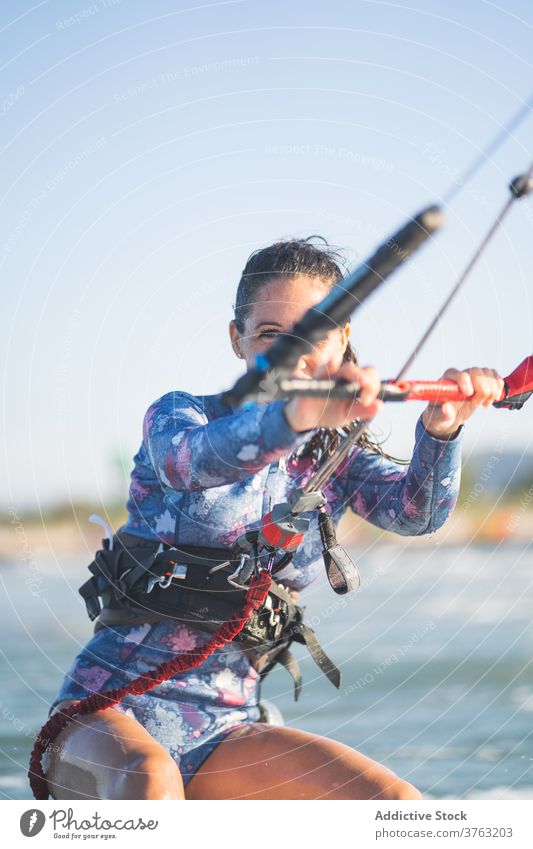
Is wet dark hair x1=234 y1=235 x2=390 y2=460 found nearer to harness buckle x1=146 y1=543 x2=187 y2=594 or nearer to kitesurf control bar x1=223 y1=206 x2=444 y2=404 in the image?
harness buckle x1=146 y1=543 x2=187 y2=594

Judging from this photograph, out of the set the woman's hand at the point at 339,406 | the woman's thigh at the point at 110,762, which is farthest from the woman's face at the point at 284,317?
the woman's thigh at the point at 110,762

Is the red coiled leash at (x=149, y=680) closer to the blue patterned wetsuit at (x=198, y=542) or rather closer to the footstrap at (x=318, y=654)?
the blue patterned wetsuit at (x=198, y=542)

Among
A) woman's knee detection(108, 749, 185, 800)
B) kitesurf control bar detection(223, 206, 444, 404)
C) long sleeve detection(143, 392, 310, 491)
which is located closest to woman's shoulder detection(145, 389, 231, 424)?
long sleeve detection(143, 392, 310, 491)

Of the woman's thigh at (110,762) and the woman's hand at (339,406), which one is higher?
→ the woman's hand at (339,406)

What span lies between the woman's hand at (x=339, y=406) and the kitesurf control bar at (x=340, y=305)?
9 cm

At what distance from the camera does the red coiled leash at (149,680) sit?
2.25m

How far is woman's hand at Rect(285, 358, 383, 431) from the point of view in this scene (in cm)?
167

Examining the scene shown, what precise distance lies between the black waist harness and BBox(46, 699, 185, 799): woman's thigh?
0.24 metres
